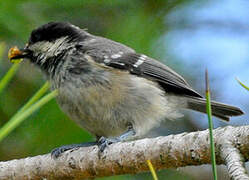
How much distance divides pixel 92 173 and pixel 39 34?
107 cm

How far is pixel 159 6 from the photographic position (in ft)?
8.23

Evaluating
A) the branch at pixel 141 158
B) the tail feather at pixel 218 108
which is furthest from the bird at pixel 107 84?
the branch at pixel 141 158

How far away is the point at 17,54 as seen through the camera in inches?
103

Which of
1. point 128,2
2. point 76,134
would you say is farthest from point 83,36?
point 76,134

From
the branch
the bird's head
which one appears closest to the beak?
the bird's head

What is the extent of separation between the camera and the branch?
1.32 m

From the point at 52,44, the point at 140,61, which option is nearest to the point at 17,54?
the point at 52,44

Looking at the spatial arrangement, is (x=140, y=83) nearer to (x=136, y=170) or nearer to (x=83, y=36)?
(x=83, y=36)

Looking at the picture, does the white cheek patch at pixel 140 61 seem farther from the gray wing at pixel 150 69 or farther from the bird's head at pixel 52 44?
the bird's head at pixel 52 44

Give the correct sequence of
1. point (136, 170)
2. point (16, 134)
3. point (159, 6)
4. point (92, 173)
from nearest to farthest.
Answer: point (136, 170)
point (92, 173)
point (16, 134)
point (159, 6)

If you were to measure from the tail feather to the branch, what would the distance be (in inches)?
44.2

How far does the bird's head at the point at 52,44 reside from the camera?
273 cm

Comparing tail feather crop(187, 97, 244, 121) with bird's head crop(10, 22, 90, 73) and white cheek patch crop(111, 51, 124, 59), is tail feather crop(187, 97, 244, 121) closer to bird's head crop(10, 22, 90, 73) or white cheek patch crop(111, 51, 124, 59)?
white cheek patch crop(111, 51, 124, 59)

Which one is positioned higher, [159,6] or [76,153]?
[159,6]
